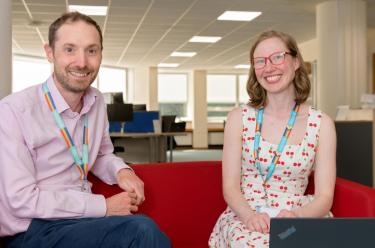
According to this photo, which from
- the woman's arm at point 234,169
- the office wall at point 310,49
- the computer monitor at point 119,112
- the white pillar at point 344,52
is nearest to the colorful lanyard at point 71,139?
the woman's arm at point 234,169

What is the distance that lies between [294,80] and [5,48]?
1282 mm

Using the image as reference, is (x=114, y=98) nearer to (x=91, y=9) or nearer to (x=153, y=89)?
(x=91, y=9)

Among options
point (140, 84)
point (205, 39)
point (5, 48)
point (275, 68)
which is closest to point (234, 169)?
point (275, 68)

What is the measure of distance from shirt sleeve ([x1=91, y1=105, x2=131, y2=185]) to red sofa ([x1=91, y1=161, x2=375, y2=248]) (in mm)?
170

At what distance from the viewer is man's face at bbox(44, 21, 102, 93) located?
159 cm

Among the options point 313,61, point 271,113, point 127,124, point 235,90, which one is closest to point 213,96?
point 235,90

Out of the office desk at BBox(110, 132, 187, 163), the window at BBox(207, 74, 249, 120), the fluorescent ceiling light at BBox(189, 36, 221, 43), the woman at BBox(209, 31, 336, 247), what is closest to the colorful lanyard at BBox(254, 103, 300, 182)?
the woman at BBox(209, 31, 336, 247)

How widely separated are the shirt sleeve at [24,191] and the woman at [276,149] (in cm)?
63

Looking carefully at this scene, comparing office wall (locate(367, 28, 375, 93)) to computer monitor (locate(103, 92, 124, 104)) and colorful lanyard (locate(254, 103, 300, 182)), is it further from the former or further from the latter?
colorful lanyard (locate(254, 103, 300, 182))

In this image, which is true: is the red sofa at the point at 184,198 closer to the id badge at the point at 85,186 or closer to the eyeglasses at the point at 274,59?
the id badge at the point at 85,186

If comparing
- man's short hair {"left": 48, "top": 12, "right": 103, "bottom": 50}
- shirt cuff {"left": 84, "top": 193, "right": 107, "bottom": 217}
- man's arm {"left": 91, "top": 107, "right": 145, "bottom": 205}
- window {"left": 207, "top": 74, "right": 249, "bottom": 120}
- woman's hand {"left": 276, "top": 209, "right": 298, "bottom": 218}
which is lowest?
woman's hand {"left": 276, "top": 209, "right": 298, "bottom": 218}

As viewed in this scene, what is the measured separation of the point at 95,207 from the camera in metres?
1.53

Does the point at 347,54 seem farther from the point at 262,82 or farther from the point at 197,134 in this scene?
the point at 197,134

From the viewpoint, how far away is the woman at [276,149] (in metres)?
1.84
